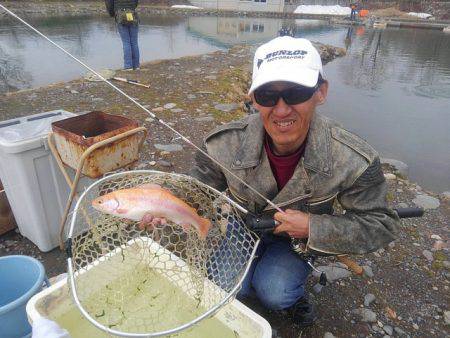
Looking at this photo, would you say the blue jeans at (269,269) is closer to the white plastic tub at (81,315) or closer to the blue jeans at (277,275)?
the blue jeans at (277,275)

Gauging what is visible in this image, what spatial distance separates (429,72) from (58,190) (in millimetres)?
19275

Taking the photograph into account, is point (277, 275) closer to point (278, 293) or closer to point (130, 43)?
point (278, 293)

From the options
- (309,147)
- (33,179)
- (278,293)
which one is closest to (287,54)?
(309,147)

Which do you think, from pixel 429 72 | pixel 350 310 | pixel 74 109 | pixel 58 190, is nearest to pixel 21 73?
pixel 74 109

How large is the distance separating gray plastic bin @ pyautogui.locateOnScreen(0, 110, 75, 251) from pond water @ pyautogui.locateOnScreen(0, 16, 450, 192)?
6.48m

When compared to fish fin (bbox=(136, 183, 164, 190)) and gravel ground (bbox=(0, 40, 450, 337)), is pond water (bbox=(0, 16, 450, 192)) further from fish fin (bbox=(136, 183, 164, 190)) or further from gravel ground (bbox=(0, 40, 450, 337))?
fish fin (bbox=(136, 183, 164, 190))

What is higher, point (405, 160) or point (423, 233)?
point (423, 233)

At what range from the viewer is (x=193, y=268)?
7.75 feet

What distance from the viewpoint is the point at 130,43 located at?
1039cm

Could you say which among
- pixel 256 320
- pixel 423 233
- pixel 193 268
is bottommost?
pixel 423 233

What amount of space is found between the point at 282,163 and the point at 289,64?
31.4 inches

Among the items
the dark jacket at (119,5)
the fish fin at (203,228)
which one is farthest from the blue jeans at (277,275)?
the dark jacket at (119,5)

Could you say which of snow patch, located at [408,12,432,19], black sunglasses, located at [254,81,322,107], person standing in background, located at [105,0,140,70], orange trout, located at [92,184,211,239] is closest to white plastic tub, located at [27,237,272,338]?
orange trout, located at [92,184,211,239]

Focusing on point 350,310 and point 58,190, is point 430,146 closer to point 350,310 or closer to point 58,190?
point 350,310
